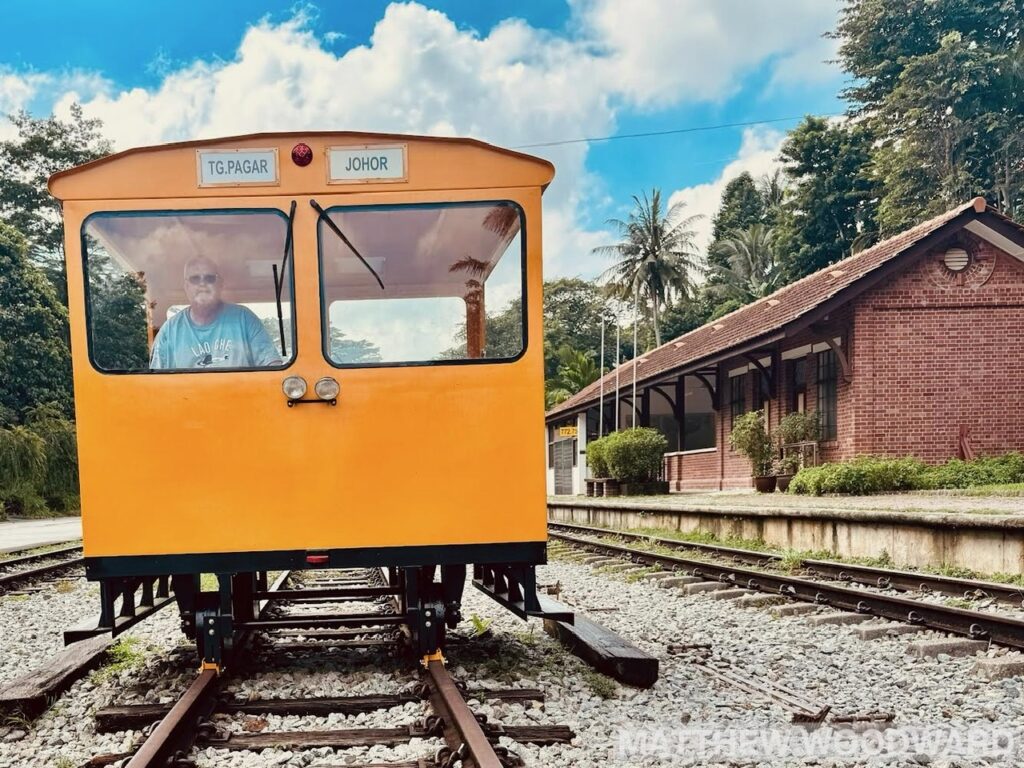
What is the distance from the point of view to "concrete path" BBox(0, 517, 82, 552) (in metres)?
16.6

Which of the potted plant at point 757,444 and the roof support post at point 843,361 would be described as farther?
the potted plant at point 757,444

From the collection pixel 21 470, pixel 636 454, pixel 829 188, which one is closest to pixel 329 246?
pixel 636 454

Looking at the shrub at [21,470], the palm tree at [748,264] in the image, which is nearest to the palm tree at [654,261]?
the palm tree at [748,264]

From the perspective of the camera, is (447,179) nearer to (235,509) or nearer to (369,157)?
(369,157)

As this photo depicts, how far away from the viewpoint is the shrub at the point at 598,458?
85.9 ft

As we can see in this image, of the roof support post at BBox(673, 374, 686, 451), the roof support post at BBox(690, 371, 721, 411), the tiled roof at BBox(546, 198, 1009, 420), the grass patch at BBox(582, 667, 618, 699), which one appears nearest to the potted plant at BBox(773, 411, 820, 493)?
the tiled roof at BBox(546, 198, 1009, 420)

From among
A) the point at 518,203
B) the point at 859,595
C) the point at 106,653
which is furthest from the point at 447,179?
the point at 859,595

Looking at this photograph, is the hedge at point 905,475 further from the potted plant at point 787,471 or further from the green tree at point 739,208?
the green tree at point 739,208

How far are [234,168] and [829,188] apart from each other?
4597 centimetres

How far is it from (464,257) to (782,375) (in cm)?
1688

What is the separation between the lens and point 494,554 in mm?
4621

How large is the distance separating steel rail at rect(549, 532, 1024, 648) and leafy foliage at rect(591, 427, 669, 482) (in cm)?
1424

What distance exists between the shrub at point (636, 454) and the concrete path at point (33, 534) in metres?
13.2

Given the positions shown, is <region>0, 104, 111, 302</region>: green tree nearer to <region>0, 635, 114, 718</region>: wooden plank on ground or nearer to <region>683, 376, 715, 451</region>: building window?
<region>683, 376, 715, 451</region>: building window
